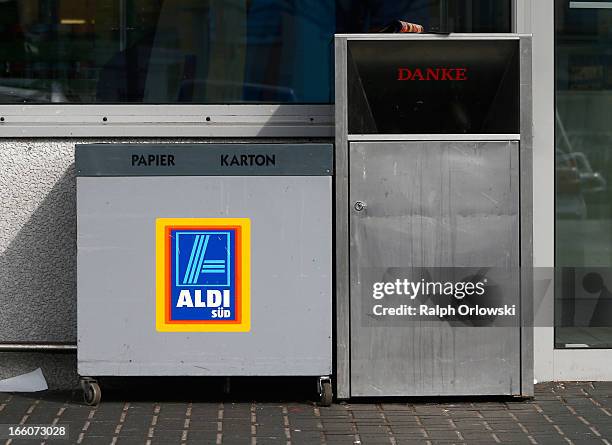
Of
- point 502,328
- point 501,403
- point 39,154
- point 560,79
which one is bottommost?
point 501,403

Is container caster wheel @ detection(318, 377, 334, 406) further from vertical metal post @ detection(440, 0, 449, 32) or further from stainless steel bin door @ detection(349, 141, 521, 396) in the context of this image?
vertical metal post @ detection(440, 0, 449, 32)

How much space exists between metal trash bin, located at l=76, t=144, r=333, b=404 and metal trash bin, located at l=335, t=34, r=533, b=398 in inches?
6.3

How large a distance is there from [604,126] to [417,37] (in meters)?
1.51

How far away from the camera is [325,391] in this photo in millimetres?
6121

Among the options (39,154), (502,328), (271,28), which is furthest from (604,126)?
(39,154)

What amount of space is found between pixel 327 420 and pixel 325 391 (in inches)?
8.1

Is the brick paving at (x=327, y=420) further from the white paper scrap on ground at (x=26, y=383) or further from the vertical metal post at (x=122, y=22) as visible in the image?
the vertical metal post at (x=122, y=22)

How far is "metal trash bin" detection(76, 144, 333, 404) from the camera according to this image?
604 centimetres

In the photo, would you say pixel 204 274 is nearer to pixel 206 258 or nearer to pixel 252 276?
pixel 206 258

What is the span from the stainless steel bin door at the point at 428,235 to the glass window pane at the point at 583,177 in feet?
2.99

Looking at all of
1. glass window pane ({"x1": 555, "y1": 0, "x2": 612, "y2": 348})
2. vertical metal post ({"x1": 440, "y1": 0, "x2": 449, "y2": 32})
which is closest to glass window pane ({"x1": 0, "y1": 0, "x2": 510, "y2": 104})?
vertical metal post ({"x1": 440, "y1": 0, "x2": 449, "y2": 32})

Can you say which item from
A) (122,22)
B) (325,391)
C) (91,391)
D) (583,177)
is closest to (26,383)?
(91,391)

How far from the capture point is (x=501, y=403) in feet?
20.6

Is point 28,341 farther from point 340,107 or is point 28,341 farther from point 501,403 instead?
point 501,403
